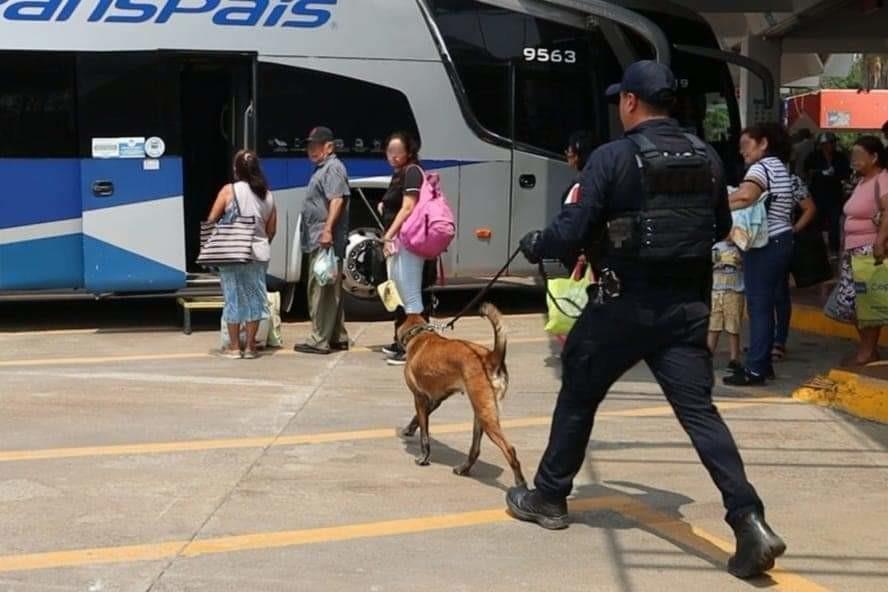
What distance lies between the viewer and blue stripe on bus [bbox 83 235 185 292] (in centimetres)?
1027

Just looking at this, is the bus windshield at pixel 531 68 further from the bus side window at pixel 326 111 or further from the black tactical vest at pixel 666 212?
the black tactical vest at pixel 666 212

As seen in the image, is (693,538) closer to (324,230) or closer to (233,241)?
(324,230)

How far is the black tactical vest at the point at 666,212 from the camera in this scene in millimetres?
4508

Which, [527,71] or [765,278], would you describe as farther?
[527,71]

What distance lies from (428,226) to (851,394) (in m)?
3.06

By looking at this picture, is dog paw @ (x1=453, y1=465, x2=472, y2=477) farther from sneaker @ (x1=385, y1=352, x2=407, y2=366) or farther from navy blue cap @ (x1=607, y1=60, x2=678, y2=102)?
sneaker @ (x1=385, y1=352, x2=407, y2=366)

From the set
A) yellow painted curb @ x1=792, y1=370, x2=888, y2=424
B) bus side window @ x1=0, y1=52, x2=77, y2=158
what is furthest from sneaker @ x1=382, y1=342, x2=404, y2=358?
bus side window @ x1=0, y1=52, x2=77, y2=158

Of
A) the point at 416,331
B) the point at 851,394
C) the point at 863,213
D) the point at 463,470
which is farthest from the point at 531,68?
the point at 463,470

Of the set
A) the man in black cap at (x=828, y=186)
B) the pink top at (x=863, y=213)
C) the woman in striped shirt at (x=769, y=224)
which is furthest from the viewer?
the man in black cap at (x=828, y=186)

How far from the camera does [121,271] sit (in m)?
10.3

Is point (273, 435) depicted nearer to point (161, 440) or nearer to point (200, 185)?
point (161, 440)

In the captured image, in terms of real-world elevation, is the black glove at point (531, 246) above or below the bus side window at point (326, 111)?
below

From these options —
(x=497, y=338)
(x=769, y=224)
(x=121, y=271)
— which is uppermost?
(x=769, y=224)

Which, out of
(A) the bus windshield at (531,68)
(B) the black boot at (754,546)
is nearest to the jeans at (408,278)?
(A) the bus windshield at (531,68)
